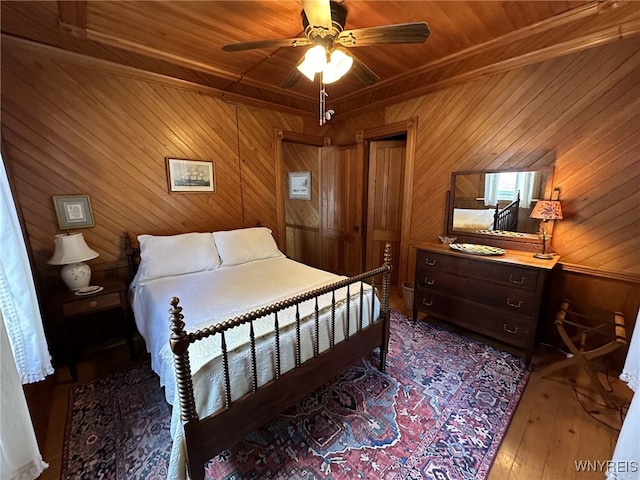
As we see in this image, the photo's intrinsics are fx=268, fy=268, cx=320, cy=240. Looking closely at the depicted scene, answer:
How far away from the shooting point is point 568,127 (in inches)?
85.8

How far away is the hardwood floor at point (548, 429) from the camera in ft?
4.65

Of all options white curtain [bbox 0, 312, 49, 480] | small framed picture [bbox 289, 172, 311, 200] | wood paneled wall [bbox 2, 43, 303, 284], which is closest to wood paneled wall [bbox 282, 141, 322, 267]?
small framed picture [bbox 289, 172, 311, 200]

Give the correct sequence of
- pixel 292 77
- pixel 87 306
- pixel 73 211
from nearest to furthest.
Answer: pixel 292 77, pixel 87 306, pixel 73 211

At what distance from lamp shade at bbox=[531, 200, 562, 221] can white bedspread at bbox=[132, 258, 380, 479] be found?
1544 mm

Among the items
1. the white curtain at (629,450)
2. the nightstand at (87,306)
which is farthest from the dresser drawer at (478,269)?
the nightstand at (87,306)

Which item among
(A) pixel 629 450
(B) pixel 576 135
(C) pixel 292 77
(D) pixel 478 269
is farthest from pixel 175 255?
(B) pixel 576 135

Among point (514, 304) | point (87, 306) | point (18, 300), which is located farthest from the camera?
point (514, 304)

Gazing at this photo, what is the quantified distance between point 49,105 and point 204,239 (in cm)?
157

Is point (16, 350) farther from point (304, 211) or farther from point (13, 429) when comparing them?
point (304, 211)

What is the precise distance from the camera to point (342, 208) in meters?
4.04

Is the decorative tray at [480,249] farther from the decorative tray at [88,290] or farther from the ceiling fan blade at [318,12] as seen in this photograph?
the decorative tray at [88,290]

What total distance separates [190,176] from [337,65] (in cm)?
199

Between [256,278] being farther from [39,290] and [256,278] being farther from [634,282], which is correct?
[634,282]

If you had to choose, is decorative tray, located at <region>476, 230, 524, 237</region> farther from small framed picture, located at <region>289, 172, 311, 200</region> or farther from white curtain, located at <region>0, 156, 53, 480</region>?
white curtain, located at <region>0, 156, 53, 480</region>
